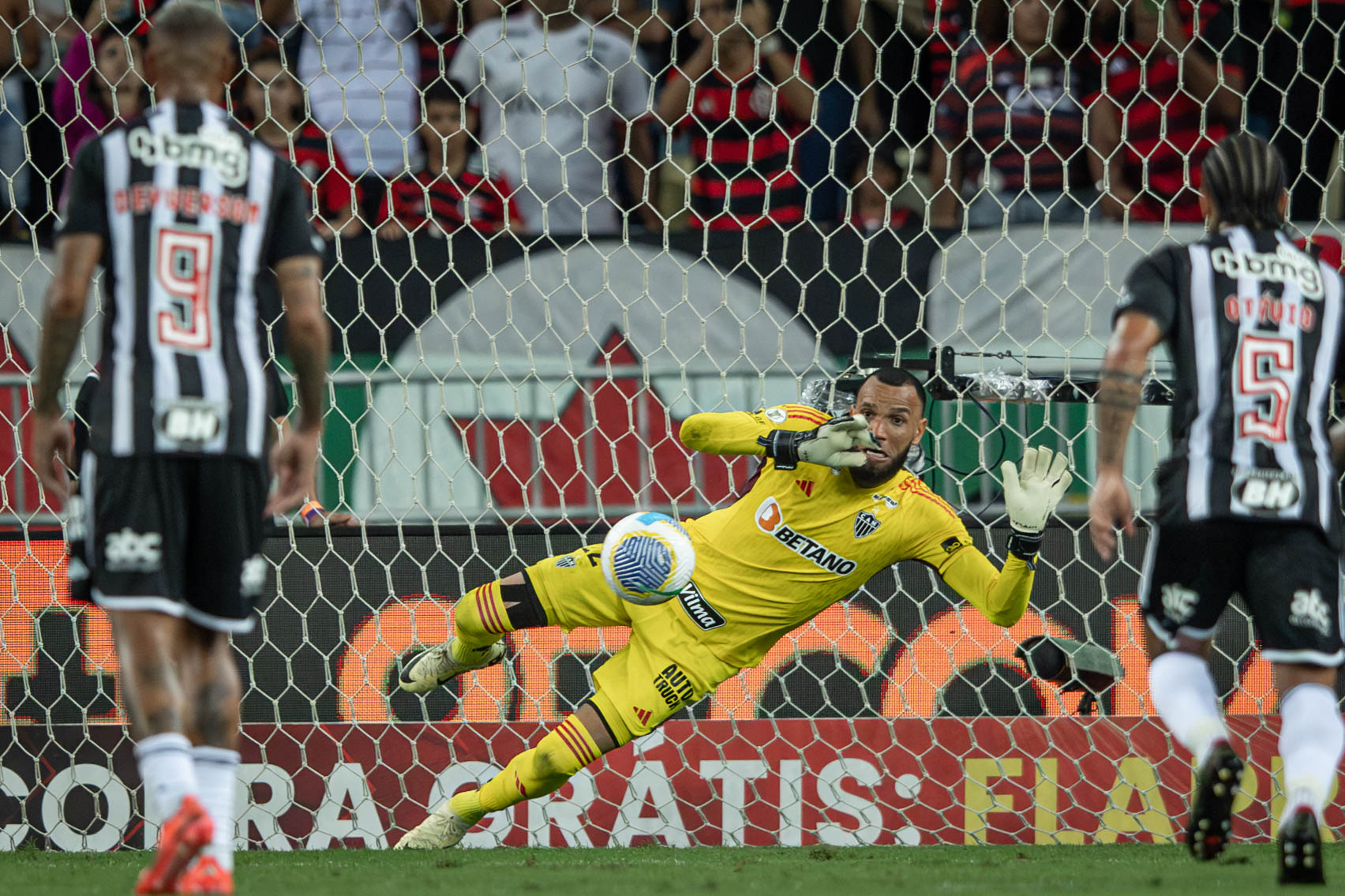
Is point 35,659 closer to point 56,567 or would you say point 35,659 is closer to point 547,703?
point 56,567

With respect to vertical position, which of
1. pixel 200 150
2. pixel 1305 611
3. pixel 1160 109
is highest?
pixel 1160 109

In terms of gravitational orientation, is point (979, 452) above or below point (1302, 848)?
above

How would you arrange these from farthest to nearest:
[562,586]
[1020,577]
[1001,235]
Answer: [1001,235]
[562,586]
[1020,577]

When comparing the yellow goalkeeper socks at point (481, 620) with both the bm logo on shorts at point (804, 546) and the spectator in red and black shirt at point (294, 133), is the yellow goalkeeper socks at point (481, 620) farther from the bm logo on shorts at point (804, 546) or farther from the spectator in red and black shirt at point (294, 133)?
the spectator in red and black shirt at point (294, 133)

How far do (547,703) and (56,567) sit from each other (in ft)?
5.43

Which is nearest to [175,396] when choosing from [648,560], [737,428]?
[648,560]

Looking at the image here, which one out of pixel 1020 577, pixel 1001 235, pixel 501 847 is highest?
pixel 1001 235

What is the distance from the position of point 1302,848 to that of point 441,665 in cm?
254

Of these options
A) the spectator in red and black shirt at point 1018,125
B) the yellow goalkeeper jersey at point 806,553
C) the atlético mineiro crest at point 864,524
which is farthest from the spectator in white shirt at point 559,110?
the atlético mineiro crest at point 864,524

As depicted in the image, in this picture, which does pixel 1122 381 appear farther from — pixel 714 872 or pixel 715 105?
pixel 715 105

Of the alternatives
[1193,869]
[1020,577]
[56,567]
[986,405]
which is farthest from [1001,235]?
[56,567]

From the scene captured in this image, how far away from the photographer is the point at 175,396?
8.91 feet

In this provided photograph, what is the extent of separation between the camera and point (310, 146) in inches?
230

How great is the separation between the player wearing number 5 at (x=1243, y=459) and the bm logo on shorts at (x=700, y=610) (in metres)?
1.59
